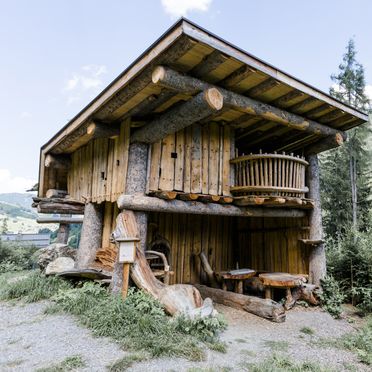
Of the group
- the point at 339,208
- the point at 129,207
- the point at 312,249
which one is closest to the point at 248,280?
the point at 312,249

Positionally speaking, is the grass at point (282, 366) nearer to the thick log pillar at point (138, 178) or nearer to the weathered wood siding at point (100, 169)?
the thick log pillar at point (138, 178)

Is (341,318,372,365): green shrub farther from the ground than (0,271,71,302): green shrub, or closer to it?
closer to it

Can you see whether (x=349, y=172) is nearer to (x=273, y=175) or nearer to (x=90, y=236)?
(x=273, y=175)

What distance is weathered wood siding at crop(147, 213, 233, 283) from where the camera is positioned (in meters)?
7.41

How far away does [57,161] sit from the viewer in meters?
8.46

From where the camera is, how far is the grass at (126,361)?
295 centimetres

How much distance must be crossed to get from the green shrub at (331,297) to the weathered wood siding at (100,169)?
5130mm

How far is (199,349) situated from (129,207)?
8.41ft

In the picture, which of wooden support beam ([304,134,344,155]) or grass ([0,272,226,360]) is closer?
grass ([0,272,226,360])

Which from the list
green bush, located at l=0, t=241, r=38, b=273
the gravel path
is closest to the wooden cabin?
the gravel path

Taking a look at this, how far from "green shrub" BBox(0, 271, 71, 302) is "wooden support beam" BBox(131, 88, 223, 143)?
11.8 feet

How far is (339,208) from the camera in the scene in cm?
1491

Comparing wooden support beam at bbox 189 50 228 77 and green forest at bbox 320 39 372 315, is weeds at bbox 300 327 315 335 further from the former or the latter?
green forest at bbox 320 39 372 315

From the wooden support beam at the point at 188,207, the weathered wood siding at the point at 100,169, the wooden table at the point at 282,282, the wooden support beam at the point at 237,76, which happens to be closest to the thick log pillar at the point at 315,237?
the wooden support beam at the point at 188,207
